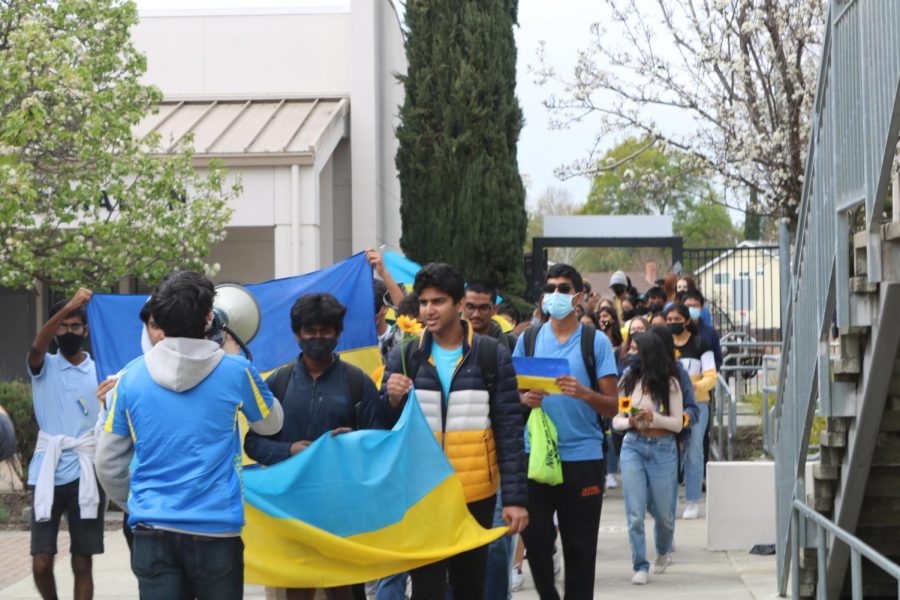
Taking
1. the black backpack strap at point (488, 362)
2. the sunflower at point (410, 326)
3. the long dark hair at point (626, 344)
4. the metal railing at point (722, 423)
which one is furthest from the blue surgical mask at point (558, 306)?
the metal railing at point (722, 423)

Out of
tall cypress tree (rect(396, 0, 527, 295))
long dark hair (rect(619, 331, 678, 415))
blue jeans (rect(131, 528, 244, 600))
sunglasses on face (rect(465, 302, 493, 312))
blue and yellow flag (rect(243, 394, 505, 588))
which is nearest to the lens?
blue jeans (rect(131, 528, 244, 600))

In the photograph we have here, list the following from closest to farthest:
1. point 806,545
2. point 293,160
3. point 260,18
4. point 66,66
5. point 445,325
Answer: point 445,325 → point 806,545 → point 66,66 → point 293,160 → point 260,18

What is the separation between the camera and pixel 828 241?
25.1 ft

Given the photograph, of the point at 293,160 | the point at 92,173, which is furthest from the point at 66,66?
the point at 293,160

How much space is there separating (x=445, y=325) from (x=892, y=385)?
2345 millimetres

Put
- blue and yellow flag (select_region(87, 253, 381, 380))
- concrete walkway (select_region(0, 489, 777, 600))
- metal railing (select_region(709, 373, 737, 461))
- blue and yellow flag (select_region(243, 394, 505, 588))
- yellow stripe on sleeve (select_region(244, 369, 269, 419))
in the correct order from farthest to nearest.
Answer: metal railing (select_region(709, 373, 737, 461))
concrete walkway (select_region(0, 489, 777, 600))
blue and yellow flag (select_region(87, 253, 381, 380))
blue and yellow flag (select_region(243, 394, 505, 588))
yellow stripe on sleeve (select_region(244, 369, 269, 419))

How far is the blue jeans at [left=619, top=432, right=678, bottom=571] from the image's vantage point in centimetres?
1041

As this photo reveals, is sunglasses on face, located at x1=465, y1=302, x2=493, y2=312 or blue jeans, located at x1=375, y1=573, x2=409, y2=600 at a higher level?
A: sunglasses on face, located at x1=465, y1=302, x2=493, y2=312

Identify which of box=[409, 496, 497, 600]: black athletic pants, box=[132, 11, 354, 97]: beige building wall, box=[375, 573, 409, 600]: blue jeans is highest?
box=[132, 11, 354, 97]: beige building wall

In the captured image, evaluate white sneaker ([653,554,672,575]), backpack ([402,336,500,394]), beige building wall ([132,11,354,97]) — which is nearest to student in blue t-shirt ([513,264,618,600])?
backpack ([402,336,500,394])

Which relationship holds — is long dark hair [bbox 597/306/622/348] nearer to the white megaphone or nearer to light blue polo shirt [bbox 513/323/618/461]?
light blue polo shirt [bbox 513/323/618/461]

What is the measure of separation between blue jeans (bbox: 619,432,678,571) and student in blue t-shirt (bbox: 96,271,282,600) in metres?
5.13

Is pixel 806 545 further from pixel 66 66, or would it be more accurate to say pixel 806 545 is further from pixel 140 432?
pixel 66 66

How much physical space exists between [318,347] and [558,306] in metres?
1.67
